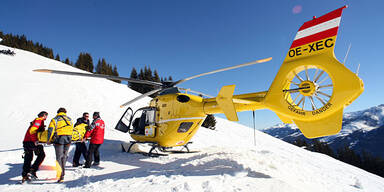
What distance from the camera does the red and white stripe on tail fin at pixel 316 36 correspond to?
4.22 m

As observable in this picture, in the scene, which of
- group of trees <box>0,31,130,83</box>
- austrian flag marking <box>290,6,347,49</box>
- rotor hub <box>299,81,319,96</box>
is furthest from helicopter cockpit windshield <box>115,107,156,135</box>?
group of trees <box>0,31,130,83</box>

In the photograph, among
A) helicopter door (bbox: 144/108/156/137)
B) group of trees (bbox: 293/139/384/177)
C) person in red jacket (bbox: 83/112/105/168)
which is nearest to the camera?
person in red jacket (bbox: 83/112/105/168)

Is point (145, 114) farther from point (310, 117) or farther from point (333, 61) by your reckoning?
point (333, 61)

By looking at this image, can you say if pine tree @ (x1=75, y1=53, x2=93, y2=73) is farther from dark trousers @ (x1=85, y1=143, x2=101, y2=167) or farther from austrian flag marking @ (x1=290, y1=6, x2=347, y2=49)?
austrian flag marking @ (x1=290, y1=6, x2=347, y2=49)

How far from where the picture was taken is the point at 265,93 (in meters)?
5.27

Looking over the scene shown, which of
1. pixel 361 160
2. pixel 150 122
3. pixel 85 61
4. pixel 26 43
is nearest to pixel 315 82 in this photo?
pixel 150 122

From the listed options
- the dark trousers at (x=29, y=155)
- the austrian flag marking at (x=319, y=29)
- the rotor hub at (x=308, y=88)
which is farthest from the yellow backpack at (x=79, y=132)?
the austrian flag marking at (x=319, y=29)

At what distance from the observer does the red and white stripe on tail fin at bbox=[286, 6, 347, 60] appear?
13.8ft

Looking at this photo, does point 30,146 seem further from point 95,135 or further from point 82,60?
point 82,60

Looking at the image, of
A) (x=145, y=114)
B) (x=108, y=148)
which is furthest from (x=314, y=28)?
(x=108, y=148)

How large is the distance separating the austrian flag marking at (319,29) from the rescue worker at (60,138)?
6.69m

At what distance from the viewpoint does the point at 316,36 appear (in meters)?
4.50

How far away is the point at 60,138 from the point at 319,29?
731 cm

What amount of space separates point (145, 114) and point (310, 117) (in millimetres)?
6896
